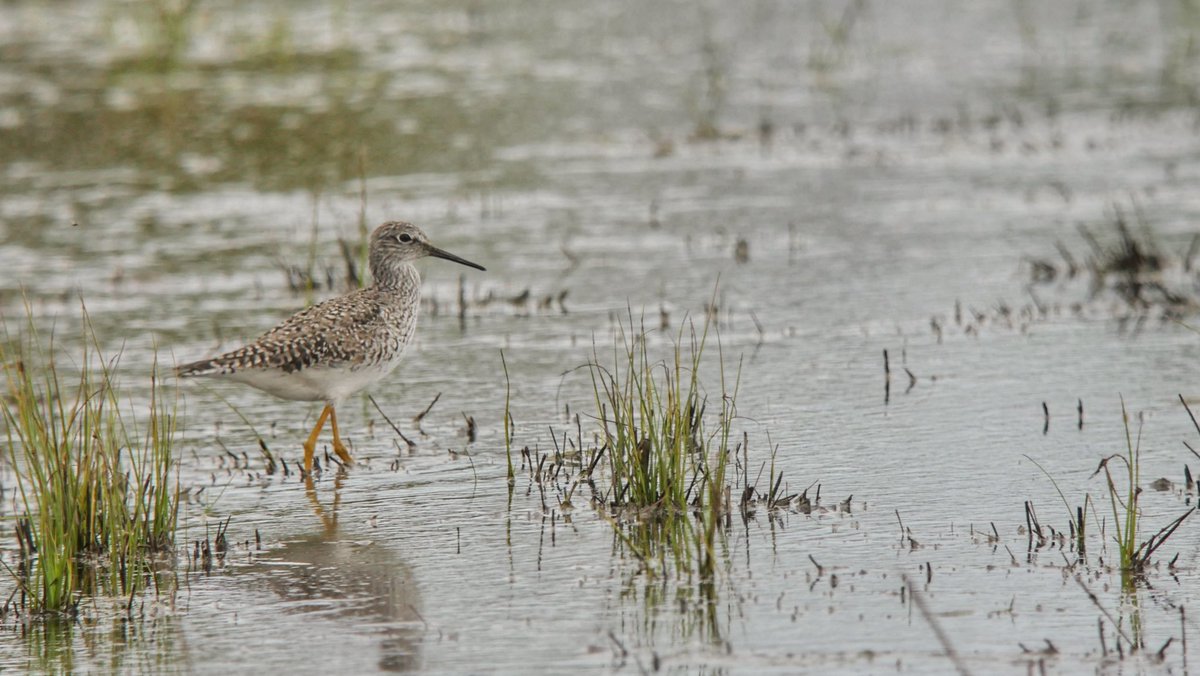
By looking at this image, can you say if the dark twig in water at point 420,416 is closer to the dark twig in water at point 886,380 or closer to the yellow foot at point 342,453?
the yellow foot at point 342,453

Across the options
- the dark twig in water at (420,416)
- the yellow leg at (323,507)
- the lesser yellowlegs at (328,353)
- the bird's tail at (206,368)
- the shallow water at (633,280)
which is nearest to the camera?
the shallow water at (633,280)

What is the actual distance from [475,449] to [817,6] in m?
15.6

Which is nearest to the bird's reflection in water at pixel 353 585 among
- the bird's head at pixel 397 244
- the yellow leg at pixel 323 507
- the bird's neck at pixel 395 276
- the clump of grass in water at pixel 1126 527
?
the yellow leg at pixel 323 507

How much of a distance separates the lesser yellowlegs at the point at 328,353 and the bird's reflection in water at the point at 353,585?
103 cm

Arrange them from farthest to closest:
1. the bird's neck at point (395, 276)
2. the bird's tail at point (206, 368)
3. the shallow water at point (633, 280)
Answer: the bird's neck at point (395, 276), the bird's tail at point (206, 368), the shallow water at point (633, 280)

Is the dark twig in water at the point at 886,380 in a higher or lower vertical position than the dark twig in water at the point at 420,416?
higher

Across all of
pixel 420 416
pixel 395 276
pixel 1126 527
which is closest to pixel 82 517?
pixel 420 416

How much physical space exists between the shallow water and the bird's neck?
0.68 metres

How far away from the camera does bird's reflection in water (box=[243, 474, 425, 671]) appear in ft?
18.9

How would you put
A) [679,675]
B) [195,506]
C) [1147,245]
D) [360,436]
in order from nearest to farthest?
[679,675] < [195,506] < [360,436] < [1147,245]

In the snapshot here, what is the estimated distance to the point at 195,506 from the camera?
7.53 metres

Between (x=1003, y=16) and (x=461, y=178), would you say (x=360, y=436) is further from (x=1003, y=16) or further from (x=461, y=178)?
(x=1003, y=16)

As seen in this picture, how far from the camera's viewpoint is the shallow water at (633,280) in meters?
5.86

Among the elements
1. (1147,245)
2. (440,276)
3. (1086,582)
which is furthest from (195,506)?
(1147,245)
